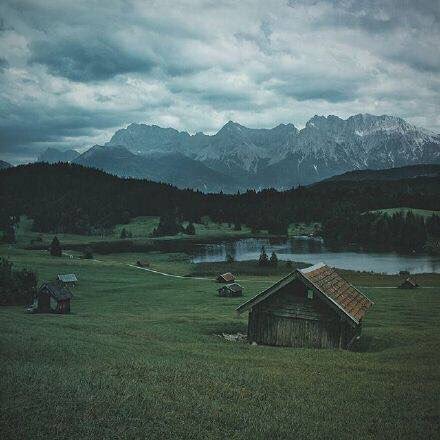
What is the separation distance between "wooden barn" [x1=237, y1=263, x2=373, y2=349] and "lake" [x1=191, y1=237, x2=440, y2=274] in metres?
86.9

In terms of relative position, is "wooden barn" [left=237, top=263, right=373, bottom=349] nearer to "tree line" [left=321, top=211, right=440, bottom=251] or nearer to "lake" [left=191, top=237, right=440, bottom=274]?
"lake" [left=191, top=237, right=440, bottom=274]

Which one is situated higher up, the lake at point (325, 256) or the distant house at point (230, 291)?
the lake at point (325, 256)

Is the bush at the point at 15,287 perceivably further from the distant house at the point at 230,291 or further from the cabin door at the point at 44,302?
the distant house at the point at 230,291

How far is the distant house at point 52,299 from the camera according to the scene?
56.6 metres

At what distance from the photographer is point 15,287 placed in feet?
208

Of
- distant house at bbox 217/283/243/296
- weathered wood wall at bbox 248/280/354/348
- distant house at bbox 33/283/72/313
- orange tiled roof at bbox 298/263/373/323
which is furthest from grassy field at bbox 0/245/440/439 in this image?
distant house at bbox 217/283/243/296

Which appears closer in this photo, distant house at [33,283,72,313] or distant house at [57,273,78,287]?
distant house at [33,283,72,313]

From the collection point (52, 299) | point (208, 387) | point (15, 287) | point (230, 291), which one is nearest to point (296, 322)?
point (208, 387)

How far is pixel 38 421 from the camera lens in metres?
12.5

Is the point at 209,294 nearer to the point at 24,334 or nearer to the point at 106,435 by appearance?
the point at 24,334

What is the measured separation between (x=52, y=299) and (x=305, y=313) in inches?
1585

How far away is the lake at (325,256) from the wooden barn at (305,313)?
285 feet

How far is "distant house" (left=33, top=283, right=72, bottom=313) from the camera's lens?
186ft

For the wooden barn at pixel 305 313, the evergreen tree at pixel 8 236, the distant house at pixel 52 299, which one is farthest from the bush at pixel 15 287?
the evergreen tree at pixel 8 236
